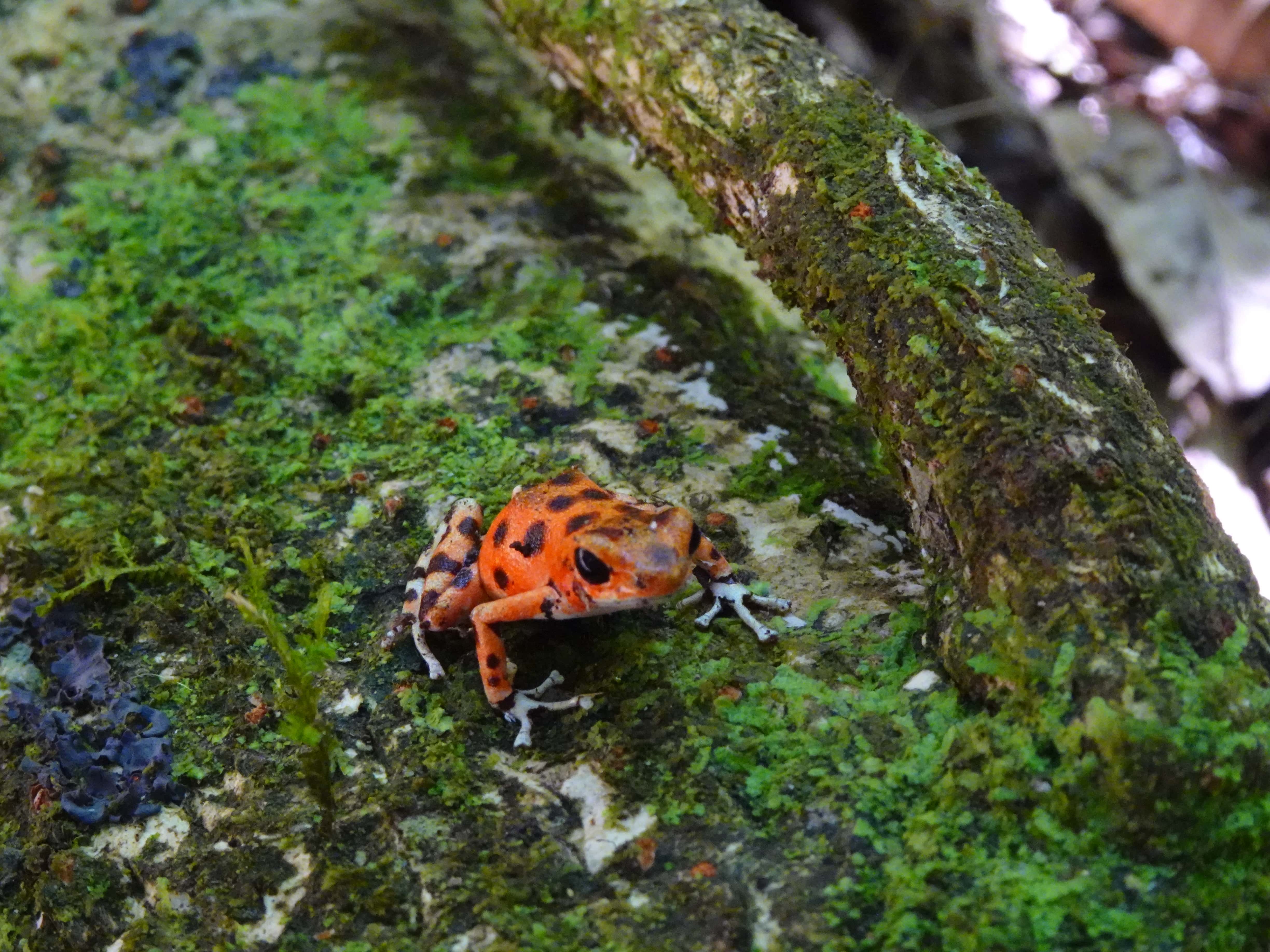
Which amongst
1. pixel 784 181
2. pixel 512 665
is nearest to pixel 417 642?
pixel 512 665

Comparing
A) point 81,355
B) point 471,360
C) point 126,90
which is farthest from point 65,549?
point 126,90

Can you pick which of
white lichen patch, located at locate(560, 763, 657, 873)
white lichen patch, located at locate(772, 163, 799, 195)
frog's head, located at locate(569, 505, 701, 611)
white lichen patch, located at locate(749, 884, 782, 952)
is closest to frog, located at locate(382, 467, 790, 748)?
frog's head, located at locate(569, 505, 701, 611)

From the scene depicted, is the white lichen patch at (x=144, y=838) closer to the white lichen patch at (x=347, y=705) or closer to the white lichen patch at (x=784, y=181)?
the white lichen patch at (x=347, y=705)

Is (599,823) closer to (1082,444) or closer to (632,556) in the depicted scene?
(632,556)

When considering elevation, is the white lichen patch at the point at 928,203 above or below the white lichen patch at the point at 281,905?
above

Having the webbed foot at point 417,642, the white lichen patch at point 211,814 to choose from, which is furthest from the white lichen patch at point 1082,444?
the white lichen patch at point 211,814

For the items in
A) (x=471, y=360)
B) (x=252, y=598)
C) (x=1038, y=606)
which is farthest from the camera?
(x=471, y=360)

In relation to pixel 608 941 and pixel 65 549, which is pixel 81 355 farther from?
pixel 608 941
